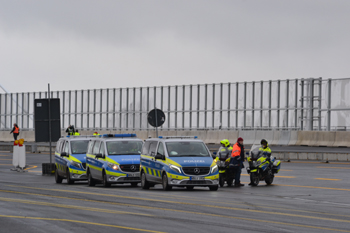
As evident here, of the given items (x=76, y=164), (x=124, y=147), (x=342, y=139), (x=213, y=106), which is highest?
(x=213, y=106)

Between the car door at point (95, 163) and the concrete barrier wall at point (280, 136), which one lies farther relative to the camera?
the concrete barrier wall at point (280, 136)

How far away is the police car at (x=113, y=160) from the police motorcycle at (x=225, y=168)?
2769 millimetres

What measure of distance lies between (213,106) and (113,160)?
34.2 meters

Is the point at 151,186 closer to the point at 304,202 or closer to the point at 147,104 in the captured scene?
the point at 304,202

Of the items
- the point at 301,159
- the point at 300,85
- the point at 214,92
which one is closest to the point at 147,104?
the point at 214,92

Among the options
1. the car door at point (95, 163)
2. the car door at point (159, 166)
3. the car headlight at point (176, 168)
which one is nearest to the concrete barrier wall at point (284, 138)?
the car door at point (95, 163)

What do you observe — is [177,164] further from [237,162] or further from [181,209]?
[181,209]

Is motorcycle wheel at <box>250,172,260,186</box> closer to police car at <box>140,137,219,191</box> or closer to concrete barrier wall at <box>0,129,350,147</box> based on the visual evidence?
police car at <box>140,137,219,191</box>

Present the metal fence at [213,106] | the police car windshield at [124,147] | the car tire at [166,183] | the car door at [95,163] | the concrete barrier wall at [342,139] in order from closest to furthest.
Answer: the car tire at [166,183] → the car door at [95,163] → the police car windshield at [124,147] → the concrete barrier wall at [342,139] → the metal fence at [213,106]

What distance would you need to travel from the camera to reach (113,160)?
24.8m

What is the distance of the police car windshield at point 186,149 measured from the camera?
23.5m

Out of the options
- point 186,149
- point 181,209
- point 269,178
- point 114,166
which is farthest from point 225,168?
point 181,209

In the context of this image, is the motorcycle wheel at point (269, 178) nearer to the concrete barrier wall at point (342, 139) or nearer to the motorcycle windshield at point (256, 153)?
the motorcycle windshield at point (256, 153)

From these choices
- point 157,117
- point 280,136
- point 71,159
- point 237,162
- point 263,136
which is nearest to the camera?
point 237,162
